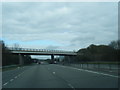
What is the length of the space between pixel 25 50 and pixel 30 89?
321 feet

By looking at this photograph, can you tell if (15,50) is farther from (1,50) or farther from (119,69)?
(119,69)

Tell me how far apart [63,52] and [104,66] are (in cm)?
7446

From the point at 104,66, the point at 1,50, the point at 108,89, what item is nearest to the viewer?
the point at 108,89

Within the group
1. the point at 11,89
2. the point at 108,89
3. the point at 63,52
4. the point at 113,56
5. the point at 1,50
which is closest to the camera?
the point at 108,89

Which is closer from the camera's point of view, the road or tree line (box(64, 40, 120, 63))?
the road

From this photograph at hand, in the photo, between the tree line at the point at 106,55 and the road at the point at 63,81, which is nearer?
the road at the point at 63,81

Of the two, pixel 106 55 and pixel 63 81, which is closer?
pixel 63 81

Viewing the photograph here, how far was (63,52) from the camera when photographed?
12238cm

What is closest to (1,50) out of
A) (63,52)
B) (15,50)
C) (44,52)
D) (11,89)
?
(15,50)

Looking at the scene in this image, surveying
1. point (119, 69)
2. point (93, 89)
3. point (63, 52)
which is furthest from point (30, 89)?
point (63, 52)

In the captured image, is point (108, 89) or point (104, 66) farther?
point (104, 66)

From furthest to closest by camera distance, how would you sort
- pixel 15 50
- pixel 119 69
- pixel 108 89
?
pixel 15 50 < pixel 119 69 < pixel 108 89

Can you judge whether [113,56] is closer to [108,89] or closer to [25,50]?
[25,50]

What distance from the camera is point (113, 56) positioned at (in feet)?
255
